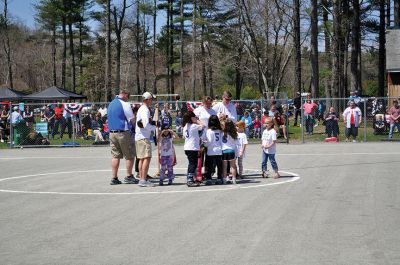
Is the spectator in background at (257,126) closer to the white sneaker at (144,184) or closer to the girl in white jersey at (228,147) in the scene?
the girl in white jersey at (228,147)

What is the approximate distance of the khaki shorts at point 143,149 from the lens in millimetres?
12414

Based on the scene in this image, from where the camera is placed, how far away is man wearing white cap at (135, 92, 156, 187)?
12383 millimetres

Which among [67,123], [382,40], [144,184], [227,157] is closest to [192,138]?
[227,157]

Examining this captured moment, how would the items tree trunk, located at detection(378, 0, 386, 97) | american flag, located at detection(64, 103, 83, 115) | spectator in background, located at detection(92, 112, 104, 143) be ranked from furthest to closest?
tree trunk, located at detection(378, 0, 386, 97) → american flag, located at detection(64, 103, 83, 115) → spectator in background, located at detection(92, 112, 104, 143)

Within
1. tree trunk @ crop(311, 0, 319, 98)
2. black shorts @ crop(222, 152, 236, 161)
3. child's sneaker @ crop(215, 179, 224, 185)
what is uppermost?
tree trunk @ crop(311, 0, 319, 98)

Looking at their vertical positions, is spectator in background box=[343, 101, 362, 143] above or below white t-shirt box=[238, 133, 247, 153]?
above

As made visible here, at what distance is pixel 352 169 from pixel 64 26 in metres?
55.1

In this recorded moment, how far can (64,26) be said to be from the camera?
65188 mm

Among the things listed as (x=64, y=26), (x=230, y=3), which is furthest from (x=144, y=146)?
(x=64, y=26)

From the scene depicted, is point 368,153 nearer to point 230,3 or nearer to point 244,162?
point 244,162

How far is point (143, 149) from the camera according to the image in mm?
12430

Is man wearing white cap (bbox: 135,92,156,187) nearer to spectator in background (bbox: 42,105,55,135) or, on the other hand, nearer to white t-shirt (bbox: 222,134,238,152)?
white t-shirt (bbox: 222,134,238,152)

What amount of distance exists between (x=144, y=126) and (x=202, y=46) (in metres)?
53.7

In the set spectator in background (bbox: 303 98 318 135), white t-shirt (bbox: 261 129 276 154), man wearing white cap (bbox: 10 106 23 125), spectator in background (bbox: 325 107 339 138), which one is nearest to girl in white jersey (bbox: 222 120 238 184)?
Answer: white t-shirt (bbox: 261 129 276 154)
